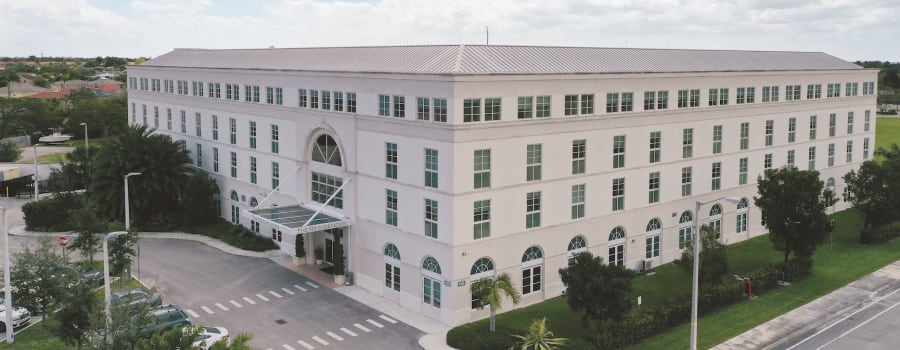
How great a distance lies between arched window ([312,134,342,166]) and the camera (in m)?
45.0

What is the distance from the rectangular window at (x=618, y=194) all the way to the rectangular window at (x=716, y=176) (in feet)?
32.1

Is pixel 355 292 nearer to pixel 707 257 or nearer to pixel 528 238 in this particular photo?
pixel 528 238

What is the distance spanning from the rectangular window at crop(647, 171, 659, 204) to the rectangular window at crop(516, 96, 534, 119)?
37.3 feet

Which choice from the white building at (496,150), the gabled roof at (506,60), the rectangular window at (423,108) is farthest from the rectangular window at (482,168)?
the gabled roof at (506,60)

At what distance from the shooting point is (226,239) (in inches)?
2175

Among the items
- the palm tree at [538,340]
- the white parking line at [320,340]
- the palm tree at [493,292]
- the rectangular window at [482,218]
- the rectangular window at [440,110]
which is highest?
the rectangular window at [440,110]

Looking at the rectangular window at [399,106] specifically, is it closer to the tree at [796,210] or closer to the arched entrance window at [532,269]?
the arched entrance window at [532,269]

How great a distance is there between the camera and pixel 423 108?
126 feet

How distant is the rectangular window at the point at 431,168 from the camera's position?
37875 mm

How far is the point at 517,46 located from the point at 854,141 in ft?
123

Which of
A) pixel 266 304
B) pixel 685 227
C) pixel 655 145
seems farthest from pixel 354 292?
pixel 685 227

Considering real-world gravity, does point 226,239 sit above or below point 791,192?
below

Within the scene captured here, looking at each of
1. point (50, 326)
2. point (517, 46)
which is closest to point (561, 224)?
point (517, 46)

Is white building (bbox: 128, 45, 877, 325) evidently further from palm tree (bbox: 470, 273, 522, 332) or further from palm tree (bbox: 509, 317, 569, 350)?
palm tree (bbox: 509, 317, 569, 350)
